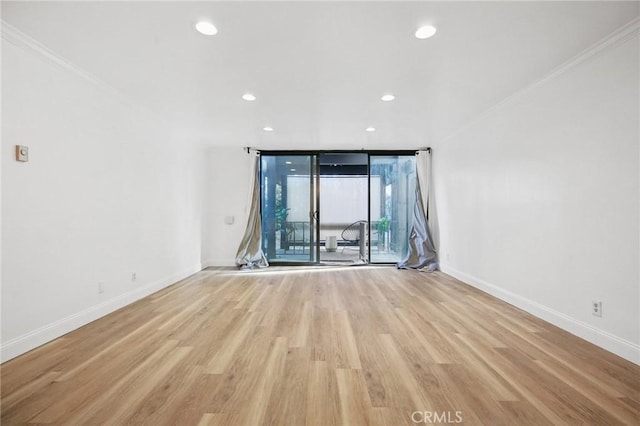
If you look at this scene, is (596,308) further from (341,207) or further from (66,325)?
(341,207)

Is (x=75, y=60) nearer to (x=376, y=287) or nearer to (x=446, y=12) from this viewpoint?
(x=446, y=12)

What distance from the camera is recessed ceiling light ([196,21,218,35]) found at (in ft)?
6.64

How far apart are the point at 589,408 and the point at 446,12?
8.31 feet

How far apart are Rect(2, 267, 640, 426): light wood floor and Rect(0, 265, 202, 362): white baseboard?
0.24 ft

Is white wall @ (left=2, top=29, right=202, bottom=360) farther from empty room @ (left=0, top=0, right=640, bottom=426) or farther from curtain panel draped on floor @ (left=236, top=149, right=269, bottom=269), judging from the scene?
curtain panel draped on floor @ (left=236, top=149, right=269, bottom=269)

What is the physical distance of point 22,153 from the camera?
7.14ft

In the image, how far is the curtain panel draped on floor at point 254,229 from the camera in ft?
19.0

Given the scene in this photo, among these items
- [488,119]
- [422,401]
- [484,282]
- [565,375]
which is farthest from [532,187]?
[422,401]

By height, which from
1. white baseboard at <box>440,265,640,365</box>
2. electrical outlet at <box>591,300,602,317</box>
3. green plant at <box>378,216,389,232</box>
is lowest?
white baseboard at <box>440,265,640,365</box>

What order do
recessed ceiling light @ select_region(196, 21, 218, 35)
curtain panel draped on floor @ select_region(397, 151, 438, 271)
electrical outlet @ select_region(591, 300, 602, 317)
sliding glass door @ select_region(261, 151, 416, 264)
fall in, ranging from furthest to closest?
sliding glass door @ select_region(261, 151, 416, 264) < curtain panel draped on floor @ select_region(397, 151, 438, 271) < electrical outlet @ select_region(591, 300, 602, 317) < recessed ceiling light @ select_region(196, 21, 218, 35)

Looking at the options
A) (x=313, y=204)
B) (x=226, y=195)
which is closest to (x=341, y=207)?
(x=313, y=204)

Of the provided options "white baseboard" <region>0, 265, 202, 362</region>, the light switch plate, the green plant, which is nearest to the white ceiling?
the light switch plate

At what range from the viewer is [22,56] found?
2.20 meters

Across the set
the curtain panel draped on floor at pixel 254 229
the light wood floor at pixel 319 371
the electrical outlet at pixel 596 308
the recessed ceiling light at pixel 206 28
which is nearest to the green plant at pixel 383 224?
the curtain panel draped on floor at pixel 254 229
